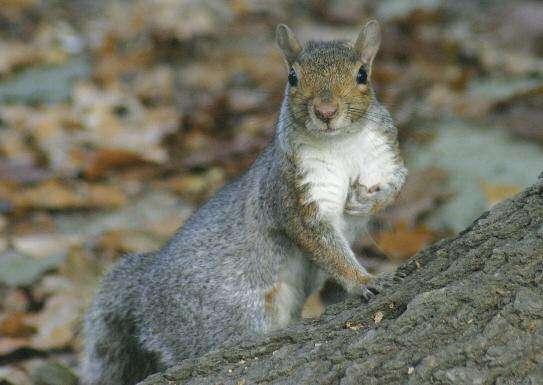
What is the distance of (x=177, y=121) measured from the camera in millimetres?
6039

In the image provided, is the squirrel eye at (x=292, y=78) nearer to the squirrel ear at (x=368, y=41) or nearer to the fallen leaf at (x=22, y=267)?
the squirrel ear at (x=368, y=41)

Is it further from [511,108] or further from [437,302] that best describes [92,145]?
[437,302]

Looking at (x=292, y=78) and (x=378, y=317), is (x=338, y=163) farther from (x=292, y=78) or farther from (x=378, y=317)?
(x=378, y=317)

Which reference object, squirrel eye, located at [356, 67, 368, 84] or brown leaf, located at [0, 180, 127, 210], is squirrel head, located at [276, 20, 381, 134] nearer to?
squirrel eye, located at [356, 67, 368, 84]

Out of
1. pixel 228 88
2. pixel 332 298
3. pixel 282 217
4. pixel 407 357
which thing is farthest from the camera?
pixel 228 88

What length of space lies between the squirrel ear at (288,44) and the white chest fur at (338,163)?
1.11ft

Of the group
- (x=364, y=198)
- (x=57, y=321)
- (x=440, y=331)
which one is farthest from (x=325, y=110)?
(x=57, y=321)

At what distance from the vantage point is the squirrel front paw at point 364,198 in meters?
3.05

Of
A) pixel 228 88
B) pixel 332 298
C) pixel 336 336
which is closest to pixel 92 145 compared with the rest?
pixel 228 88

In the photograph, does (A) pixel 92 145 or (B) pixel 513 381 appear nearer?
(B) pixel 513 381

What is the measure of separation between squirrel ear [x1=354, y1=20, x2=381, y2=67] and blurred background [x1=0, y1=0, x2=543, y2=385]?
0.57 meters

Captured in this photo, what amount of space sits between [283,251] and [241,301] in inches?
8.4

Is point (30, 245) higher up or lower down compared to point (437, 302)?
higher up

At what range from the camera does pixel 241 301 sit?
3.18 metres
